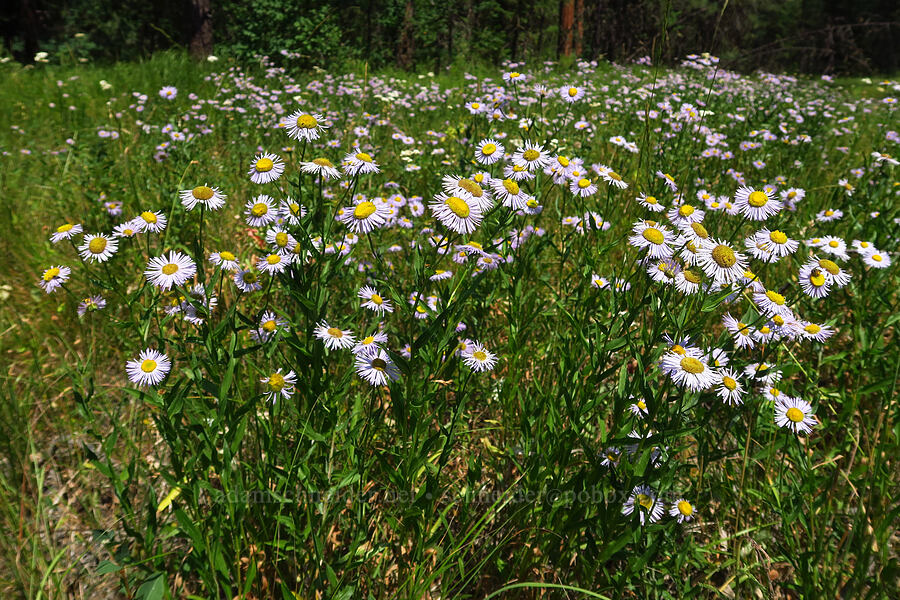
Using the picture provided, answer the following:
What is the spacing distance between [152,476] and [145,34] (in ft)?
85.0

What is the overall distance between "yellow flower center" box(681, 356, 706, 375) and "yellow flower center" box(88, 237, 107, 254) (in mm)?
1922

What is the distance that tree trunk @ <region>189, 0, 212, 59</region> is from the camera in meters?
8.33

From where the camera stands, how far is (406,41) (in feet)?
37.2

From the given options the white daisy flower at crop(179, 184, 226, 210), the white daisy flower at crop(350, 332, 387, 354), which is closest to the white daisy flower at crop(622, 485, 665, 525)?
the white daisy flower at crop(350, 332, 387, 354)

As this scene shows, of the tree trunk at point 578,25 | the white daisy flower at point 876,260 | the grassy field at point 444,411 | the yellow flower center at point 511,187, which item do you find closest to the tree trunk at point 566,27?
the tree trunk at point 578,25

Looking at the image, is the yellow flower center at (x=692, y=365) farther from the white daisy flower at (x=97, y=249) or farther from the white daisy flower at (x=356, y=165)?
the white daisy flower at (x=97, y=249)

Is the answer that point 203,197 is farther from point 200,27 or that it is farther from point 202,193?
point 200,27

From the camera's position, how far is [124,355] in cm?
228

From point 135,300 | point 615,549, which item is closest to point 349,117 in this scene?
point 135,300

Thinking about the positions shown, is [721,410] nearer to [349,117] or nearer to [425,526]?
[425,526]

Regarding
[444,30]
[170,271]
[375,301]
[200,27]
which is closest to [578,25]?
[444,30]

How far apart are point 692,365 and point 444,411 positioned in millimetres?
910

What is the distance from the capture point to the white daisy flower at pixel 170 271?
1.44m

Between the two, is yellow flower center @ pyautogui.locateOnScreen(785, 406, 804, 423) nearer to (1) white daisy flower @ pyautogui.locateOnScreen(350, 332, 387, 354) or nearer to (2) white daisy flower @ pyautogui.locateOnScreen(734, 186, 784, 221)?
(2) white daisy flower @ pyautogui.locateOnScreen(734, 186, 784, 221)
